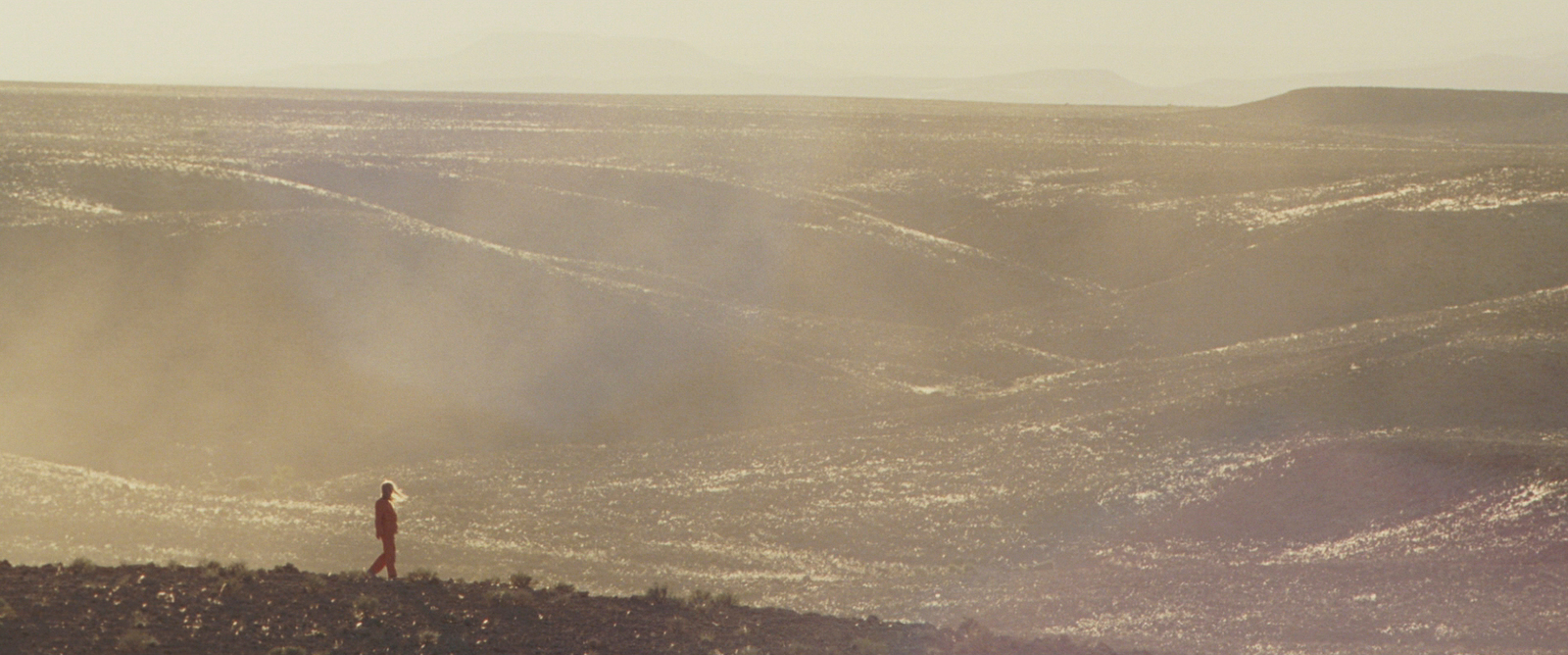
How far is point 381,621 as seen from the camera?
33.4ft

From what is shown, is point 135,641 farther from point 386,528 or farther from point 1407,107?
point 1407,107

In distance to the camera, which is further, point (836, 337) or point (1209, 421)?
point (836, 337)

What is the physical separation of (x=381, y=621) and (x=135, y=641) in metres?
1.77

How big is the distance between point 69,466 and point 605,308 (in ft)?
36.7

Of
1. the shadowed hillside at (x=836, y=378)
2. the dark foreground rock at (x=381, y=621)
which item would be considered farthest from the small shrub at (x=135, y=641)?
the shadowed hillside at (x=836, y=378)

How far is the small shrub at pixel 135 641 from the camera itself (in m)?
8.80

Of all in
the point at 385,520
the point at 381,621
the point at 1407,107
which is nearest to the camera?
the point at 381,621

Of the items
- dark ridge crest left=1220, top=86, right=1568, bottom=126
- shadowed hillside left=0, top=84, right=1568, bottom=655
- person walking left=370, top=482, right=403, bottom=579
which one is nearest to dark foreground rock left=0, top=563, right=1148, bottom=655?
shadowed hillside left=0, top=84, right=1568, bottom=655

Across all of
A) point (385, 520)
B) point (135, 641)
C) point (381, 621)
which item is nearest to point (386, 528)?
point (385, 520)

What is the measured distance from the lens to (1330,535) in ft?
60.8

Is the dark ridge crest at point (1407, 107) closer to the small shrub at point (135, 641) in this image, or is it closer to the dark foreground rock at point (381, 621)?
the dark foreground rock at point (381, 621)

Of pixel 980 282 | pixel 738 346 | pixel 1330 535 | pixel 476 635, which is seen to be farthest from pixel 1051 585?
pixel 980 282

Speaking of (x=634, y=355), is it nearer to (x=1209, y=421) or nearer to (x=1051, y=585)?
(x=1209, y=421)

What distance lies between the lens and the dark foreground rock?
9.27m
